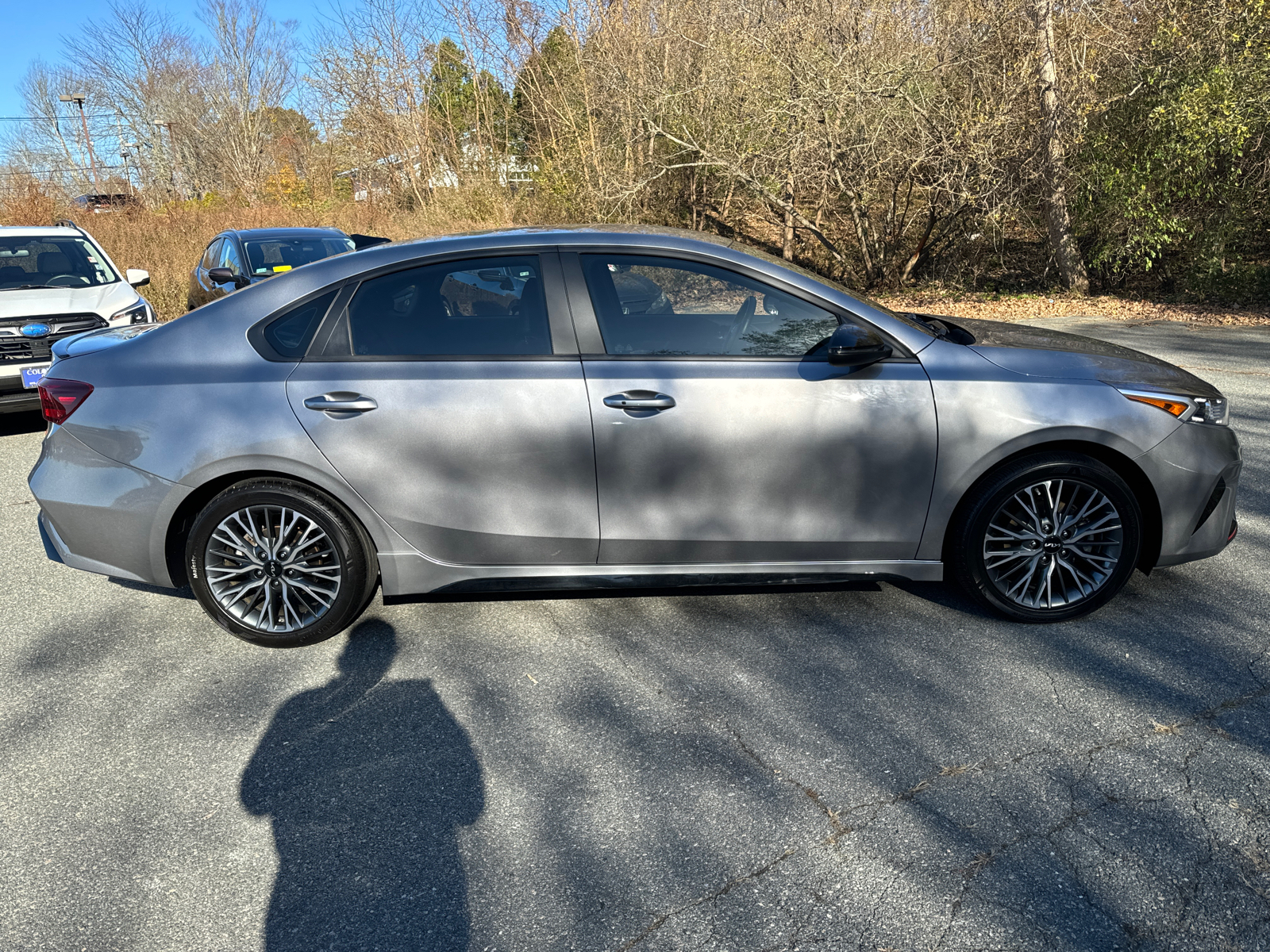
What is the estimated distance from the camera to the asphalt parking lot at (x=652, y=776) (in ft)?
7.91

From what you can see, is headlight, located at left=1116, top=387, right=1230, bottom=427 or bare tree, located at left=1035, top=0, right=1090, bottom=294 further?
bare tree, located at left=1035, top=0, right=1090, bottom=294

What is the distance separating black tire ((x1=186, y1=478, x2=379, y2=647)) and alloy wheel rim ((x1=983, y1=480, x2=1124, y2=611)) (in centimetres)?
270

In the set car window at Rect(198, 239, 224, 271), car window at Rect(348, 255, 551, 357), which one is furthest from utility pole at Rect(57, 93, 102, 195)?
car window at Rect(348, 255, 551, 357)

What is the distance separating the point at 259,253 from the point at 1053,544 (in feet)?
32.0

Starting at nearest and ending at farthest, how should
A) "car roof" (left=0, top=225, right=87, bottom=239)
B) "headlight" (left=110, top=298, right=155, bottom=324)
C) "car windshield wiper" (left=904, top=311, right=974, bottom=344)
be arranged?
"car windshield wiper" (left=904, top=311, right=974, bottom=344)
"headlight" (left=110, top=298, right=155, bottom=324)
"car roof" (left=0, top=225, right=87, bottom=239)

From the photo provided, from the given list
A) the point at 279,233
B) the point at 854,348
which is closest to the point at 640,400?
the point at 854,348

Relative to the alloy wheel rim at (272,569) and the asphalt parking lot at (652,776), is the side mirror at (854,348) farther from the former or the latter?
the alloy wheel rim at (272,569)

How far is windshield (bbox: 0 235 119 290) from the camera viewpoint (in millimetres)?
8516

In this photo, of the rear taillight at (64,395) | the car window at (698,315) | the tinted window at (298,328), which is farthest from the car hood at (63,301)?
the car window at (698,315)

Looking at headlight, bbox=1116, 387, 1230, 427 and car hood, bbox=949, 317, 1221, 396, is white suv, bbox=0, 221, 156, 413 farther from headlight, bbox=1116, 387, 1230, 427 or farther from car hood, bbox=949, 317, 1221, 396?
headlight, bbox=1116, 387, 1230, 427

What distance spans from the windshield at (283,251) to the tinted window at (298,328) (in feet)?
23.6

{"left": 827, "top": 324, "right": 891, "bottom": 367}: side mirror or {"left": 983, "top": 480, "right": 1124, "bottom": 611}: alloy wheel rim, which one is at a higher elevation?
{"left": 827, "top": 324, "right": 891, "bottom": 367}: side mirror

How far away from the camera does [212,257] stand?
1173 cm

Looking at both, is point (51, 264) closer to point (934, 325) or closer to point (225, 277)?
point (225, 277)
